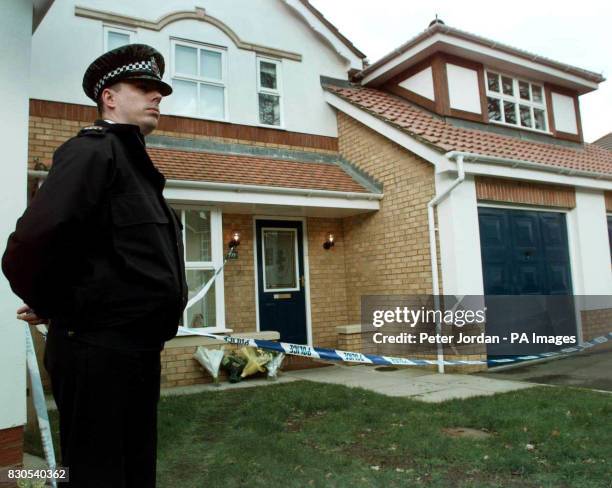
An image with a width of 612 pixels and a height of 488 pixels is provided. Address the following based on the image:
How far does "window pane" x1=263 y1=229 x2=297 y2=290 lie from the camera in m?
9.11

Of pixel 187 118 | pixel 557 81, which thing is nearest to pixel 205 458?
pixel 187 118

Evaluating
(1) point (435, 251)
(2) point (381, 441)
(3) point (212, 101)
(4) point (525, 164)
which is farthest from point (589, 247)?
(3) point (212, 101)

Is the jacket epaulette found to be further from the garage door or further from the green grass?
the garage door

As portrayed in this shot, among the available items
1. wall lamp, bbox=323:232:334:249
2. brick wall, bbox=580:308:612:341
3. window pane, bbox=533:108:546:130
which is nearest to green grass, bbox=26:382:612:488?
wall lamp, bbox=323:232:334:249

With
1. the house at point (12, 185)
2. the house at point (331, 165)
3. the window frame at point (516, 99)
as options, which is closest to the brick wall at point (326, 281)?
the house at point (331, 165)

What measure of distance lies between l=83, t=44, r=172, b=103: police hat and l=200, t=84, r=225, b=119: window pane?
7.34m

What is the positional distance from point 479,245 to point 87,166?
7202 mm

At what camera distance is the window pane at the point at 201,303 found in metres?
7.93

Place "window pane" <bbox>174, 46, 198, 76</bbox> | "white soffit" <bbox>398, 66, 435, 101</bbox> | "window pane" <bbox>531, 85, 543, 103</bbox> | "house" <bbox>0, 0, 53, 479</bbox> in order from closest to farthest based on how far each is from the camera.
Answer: "house" <bbox>0, 0, 53, 479</bbox> → "window pane" <bbox>174, 46, 198, 76</bbox> → "white soffit" <bbox>398, 66, 435, 101</bbox> → "window pane" <bbox>531, 85, 543, 103</bbox>

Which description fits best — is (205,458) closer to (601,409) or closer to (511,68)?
(601,409)

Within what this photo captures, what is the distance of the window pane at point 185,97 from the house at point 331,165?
0.07ft

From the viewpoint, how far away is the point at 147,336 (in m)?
1.67

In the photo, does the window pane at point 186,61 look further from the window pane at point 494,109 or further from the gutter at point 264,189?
the window pane at point 494,109

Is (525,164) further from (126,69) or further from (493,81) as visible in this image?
(126,69)
